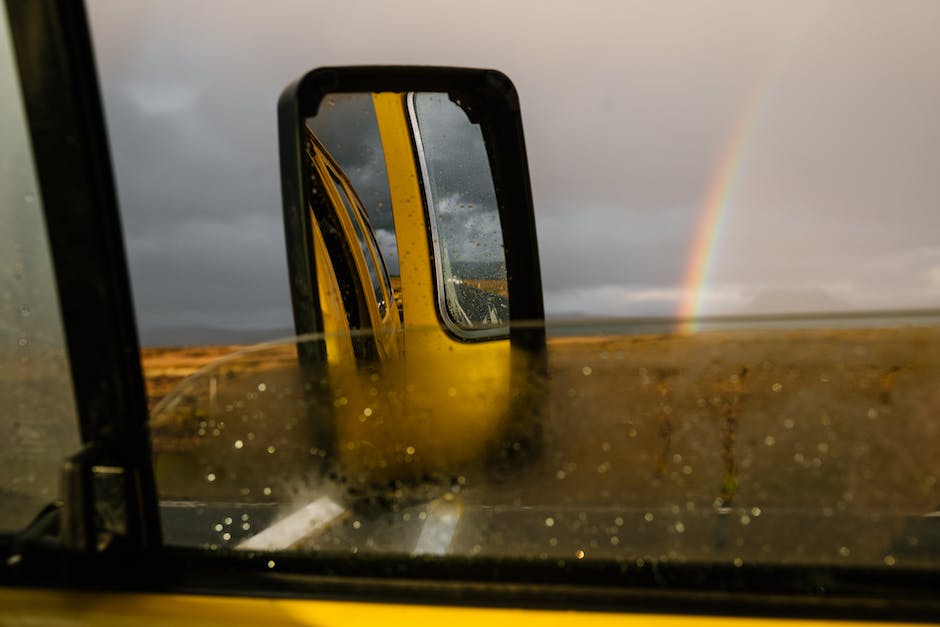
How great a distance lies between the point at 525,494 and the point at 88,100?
0.86m

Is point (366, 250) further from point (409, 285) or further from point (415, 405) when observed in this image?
point (415, 405)

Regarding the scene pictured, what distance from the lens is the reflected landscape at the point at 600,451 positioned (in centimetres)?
109

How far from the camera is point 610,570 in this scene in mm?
1095

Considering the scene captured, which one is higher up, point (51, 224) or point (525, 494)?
point (51, 224)

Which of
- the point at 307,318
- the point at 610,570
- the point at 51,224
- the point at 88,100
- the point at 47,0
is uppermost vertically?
the point at 47,0

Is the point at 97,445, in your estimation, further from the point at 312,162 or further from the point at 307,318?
the point at 312,162

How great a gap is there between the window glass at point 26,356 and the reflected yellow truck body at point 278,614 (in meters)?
0.15

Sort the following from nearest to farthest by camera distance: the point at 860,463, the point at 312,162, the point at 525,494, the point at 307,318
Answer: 1. the point at 860,463
2. the point at 525,494
3. the point at 307,318
4. the point at 312,162

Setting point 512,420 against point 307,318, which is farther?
point 307,318

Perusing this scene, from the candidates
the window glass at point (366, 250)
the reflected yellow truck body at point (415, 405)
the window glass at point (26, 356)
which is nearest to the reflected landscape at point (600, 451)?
the reflected yellow truck body at point (415, 405)

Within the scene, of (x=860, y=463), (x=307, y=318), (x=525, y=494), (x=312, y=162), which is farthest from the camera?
(x=312, y=162)

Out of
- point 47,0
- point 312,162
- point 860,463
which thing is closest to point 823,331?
point 860,463

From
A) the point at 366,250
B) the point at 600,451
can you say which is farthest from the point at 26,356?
the point at 366,250

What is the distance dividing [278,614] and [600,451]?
20.0 inches
